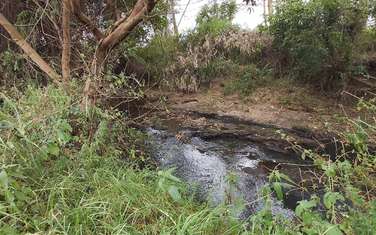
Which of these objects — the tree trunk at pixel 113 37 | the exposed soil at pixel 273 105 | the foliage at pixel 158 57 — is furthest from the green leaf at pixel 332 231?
the foliage at pixel 158 57

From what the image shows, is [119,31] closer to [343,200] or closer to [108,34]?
[108,34]

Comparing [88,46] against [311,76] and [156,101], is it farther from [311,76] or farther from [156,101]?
[311,76]

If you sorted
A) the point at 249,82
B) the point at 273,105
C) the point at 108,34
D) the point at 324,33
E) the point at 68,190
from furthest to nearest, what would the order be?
the point at 249,82, the point at 273,105, the point at 324,33, the point at 108,34, the point at 68,190

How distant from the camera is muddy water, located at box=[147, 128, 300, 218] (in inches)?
144

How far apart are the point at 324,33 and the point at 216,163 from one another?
3991 mm

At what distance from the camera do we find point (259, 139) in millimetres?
5785

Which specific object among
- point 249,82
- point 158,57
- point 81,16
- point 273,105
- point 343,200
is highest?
point 81,16

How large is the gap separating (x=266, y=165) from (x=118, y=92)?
7.30ft

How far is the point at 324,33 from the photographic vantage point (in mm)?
7078

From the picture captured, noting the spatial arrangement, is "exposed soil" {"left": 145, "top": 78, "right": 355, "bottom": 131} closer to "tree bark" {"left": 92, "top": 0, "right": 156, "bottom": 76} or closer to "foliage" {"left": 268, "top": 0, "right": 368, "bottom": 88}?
"foliage" {"left": 268, "top": 0, "right": 368, "bottom": 88}

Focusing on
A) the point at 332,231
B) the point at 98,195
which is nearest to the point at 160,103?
the point at 98,195

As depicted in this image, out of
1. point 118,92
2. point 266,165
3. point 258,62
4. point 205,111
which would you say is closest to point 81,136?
point 118,92

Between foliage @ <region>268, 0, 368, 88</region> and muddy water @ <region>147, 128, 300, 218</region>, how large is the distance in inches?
109

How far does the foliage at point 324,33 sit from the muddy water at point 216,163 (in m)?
2.76
